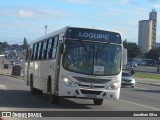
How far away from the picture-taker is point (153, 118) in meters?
14.5

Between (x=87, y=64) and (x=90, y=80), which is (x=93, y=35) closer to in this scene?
(x=87, y=64)

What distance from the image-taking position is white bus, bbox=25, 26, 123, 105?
17.6 meters

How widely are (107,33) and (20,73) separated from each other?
42231 millimetres

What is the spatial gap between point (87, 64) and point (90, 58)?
0.26 metres

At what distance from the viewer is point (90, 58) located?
706 inches

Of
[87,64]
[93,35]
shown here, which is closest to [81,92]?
[87,64]

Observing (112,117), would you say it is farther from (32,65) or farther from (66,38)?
(32,65)

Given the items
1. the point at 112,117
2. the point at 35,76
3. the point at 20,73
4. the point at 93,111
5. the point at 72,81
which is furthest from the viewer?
the point at 20,73

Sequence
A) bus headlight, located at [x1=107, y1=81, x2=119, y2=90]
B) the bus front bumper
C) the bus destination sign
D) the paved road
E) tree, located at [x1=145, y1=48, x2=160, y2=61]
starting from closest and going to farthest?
1. the paved road
2. the bus front bumper
3. bus headlight, located at [x1=107, y1=81, x2=119, y2=90]
4. the bus destination sign
5. tree, located at [x1=145, y1=48, x2=160, y2=61]

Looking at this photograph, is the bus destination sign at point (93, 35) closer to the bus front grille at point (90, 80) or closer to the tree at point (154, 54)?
the bus front grille at point (90, 80)

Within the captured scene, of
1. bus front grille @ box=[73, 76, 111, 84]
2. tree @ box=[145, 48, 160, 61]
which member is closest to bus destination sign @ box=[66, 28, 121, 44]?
bus front grille @ box=[73, 76, 111, 84]

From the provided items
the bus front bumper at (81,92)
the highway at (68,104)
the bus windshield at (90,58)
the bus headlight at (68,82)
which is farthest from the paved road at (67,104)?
the bus windshield at (90,58)

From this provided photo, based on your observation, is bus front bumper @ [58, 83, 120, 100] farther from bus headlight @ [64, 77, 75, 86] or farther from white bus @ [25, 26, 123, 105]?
bus headlight @ [64, 77, 75, 86]

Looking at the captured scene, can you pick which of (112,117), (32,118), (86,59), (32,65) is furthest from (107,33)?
(32,65)
